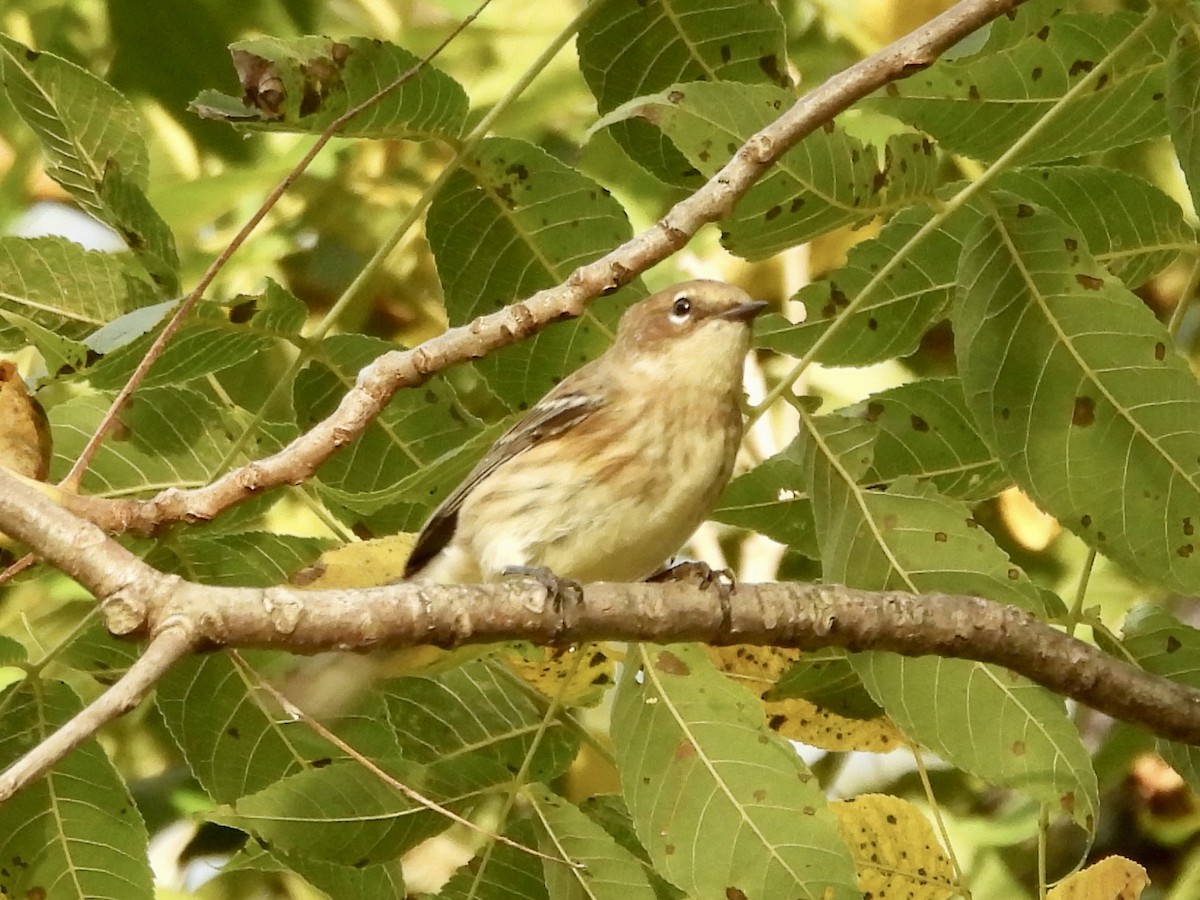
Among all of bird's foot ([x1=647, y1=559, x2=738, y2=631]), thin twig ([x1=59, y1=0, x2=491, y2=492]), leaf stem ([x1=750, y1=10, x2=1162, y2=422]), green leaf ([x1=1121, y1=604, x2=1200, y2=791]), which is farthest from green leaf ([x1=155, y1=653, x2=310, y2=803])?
green leaf ([x1=1121, y1=604, x2=1200, y2=791])

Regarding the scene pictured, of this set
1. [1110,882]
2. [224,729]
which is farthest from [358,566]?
[1110,882]

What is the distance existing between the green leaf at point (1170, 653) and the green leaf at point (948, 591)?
22cm

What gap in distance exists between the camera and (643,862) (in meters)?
2.00

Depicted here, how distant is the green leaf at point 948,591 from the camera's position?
182cm

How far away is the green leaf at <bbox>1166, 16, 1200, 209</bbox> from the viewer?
1865 millimetres

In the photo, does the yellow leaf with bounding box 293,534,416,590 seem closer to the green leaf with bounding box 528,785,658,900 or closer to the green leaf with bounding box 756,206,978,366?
the green leaf with bounding box 528,785,658,900

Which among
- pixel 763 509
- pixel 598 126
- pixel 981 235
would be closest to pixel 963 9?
pixel 981 235

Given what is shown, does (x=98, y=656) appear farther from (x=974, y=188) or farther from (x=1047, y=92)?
(x=1047, y=92)

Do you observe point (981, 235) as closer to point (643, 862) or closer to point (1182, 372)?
point (1182, 372)

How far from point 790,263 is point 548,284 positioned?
1.56 metres

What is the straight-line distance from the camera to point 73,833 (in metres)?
1.97

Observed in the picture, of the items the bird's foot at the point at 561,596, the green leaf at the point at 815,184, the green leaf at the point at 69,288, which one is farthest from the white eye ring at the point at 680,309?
the bird's foot at the point at 561,596

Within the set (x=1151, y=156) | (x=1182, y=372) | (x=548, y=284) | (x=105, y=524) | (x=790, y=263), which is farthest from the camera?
(x=790, y=263)

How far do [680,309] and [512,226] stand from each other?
0.50 metres
